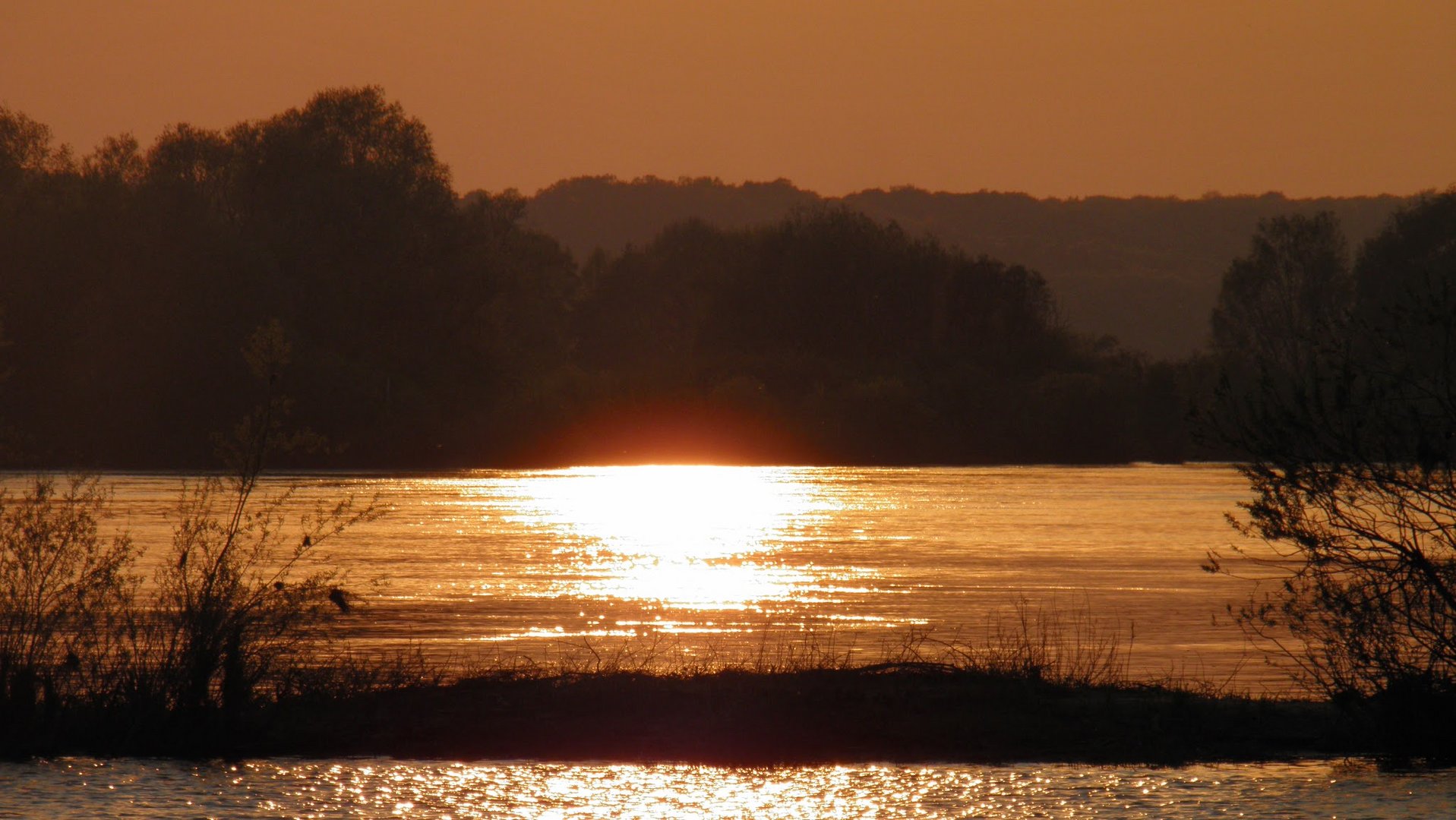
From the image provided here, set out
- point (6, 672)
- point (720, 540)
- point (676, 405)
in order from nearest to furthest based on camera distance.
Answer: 1. point (6, 672)
2. point (720, 540)
3. point (676, 405)

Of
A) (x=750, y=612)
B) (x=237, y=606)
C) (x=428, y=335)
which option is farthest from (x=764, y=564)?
Answer: (x=428, y=335)

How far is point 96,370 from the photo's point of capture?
292 ft

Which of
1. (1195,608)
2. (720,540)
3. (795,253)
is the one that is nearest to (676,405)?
(795,253)

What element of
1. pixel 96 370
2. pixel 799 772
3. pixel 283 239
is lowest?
pixel 799 772

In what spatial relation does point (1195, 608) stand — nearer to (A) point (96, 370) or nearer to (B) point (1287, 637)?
(B) point (1287, 637)

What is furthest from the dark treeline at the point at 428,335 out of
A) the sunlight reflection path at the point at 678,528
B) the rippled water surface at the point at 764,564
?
the rippled water surface at the point at 764,564

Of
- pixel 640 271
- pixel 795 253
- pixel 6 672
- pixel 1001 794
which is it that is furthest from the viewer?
pixel 640 271

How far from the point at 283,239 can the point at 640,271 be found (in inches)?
2744

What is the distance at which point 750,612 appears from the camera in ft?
93.2

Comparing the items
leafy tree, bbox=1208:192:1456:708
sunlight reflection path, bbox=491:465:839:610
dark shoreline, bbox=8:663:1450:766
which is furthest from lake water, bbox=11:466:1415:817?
leafy tree, bbox=1208:192:1456:708

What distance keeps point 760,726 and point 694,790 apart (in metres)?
1.87

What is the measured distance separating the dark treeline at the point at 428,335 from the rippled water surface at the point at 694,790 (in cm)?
6106

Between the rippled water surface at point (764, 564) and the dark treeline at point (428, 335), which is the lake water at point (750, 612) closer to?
the rippled water surface at point (764, 564)

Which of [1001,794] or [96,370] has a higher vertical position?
[96,370]
